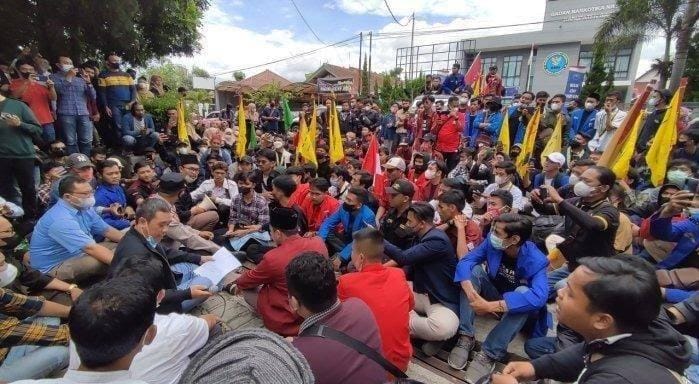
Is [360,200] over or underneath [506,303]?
over

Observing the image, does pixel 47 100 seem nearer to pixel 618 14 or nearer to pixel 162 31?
pixel 162 31

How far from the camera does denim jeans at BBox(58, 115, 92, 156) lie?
24.3ft

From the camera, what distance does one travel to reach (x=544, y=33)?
3334 cm

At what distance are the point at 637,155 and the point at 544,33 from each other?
1284 inches

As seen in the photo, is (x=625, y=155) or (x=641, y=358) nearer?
(x=641, y=358)

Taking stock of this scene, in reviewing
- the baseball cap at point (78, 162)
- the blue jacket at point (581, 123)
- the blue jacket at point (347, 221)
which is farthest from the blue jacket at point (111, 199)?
the blue jacket at point (581, 123)

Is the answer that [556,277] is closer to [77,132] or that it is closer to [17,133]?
[17,133]

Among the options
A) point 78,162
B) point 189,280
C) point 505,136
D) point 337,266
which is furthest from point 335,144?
point 189,280

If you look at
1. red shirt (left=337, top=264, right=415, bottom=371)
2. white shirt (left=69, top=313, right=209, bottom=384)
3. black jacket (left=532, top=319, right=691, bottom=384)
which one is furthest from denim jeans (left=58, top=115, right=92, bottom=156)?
black jacket (left=532, top=319, right=691, bottom=384)

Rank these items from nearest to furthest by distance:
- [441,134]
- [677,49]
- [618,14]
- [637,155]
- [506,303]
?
[506,303] → [637,155] → [441,134] → [677,49] → [618,14]

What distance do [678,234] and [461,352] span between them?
262 cm

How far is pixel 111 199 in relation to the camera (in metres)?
5.03

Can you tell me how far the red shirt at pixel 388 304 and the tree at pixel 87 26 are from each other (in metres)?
9.08

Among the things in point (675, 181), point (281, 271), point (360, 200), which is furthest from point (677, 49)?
point (281, 271)
